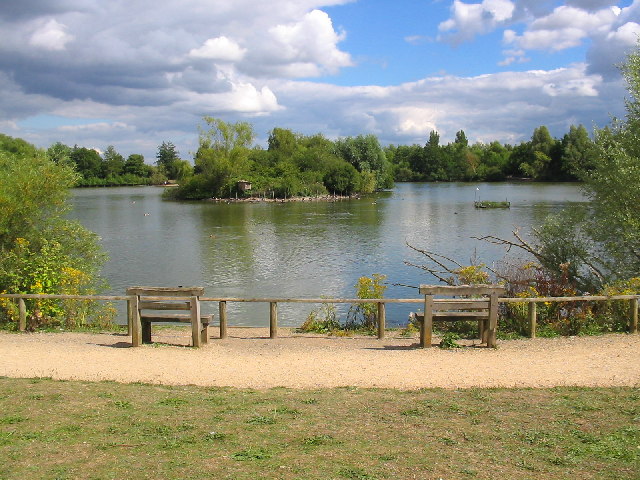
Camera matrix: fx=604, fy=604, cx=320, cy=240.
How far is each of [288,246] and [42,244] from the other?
21839mm

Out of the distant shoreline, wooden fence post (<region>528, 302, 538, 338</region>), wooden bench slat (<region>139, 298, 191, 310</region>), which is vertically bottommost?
wooden fence post (<region>528, 302, 538, 338</region>)

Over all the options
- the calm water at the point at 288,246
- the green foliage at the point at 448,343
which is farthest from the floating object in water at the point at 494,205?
the green foliage at the point at 448,343

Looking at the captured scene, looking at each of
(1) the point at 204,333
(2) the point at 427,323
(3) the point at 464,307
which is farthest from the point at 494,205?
(1) the point at 204,333

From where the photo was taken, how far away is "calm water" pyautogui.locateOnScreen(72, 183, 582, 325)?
24.9m

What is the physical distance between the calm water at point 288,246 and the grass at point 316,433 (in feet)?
35.7

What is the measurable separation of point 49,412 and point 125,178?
159 meters

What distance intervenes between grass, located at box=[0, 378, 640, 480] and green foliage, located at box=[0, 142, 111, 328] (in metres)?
6.54

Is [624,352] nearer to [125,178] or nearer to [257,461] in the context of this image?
[257,461]

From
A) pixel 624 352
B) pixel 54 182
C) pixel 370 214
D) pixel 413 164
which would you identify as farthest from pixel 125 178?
pixel 624 352

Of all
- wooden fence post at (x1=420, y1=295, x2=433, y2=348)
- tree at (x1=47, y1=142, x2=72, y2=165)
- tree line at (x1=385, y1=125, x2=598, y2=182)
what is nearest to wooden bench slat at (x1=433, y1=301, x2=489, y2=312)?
wooden fence post at (x1=420, y1=295, x2=433, y2=348)

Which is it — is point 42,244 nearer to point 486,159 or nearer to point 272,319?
point 272,319

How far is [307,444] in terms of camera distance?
6195mm

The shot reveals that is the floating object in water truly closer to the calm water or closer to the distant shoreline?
the calm water

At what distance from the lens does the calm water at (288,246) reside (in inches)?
981
